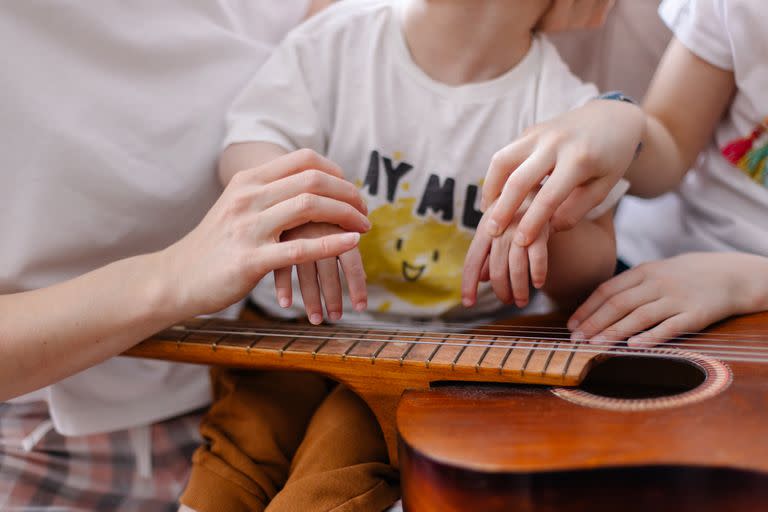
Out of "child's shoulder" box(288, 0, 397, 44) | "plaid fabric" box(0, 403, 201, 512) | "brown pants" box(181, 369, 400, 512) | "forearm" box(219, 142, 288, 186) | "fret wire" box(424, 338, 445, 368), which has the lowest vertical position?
"plaid fabric" box(0, 403, 201, 512)

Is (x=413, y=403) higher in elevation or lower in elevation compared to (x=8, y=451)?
higher

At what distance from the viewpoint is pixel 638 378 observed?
709 mm

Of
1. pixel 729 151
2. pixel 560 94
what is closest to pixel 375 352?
pixel 560 94

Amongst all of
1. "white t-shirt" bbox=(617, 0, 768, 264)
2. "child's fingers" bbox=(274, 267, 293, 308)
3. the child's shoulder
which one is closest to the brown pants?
"child's fingers" bbox=(274, 267, 293, 308)

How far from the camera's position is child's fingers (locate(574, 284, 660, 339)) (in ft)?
2.36

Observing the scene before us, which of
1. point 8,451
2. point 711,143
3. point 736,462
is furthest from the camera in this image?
point 711,143

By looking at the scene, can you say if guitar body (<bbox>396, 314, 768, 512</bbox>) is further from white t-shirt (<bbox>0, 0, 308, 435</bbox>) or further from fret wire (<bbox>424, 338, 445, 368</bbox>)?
white t-shirt (<bbox>0, 0, 308, 435</bbox>)

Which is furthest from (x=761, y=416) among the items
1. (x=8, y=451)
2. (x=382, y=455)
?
(x=8, y=451)

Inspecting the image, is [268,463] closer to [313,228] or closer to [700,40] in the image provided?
[313,228]

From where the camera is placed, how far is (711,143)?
94 centimetres

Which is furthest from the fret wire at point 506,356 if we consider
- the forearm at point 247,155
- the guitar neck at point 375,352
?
the forearm at point 247,155

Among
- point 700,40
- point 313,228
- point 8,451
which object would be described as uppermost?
point 700,40

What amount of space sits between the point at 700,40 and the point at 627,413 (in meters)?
0.50

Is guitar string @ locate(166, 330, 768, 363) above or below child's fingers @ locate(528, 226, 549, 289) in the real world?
below
